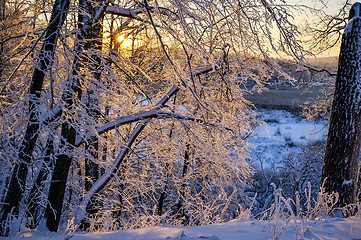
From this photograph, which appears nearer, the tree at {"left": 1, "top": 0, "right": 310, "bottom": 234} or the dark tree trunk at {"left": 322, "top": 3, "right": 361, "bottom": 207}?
the tree at {"left": 1, "top": 0, "right": 310, "bottom": 234}

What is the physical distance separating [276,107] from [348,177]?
83.9 feet

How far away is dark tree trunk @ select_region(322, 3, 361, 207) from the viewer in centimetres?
520

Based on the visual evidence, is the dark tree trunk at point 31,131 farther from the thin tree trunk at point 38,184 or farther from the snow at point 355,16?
the snow at point 355,16

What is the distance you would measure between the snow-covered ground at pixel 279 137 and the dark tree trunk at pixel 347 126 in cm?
716

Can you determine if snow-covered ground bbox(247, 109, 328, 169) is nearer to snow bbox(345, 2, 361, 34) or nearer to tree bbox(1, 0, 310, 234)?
snow bbox(345, 2, 361, 34)

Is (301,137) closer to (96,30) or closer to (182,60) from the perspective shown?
(182,60)

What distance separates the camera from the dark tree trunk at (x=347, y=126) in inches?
205

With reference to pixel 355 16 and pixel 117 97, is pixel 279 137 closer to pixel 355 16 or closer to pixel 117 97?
pixel 355 16

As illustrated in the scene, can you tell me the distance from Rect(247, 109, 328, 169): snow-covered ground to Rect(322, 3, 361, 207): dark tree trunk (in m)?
7.16

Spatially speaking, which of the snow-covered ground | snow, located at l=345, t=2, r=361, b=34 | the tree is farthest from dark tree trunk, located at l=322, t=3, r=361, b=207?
the snow-covered ground

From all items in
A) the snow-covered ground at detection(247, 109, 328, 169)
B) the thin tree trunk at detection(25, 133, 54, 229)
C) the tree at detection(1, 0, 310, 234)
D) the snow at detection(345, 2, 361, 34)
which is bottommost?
the snow-covered ground at detection(247, 109, 328, 169)

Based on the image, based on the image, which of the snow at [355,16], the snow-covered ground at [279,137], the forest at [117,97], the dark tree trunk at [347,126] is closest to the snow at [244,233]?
the forest at [117,97]

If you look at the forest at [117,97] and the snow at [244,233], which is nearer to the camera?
the snow at [244,233]

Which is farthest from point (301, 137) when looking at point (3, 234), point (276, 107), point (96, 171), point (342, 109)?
point (3, 234)
